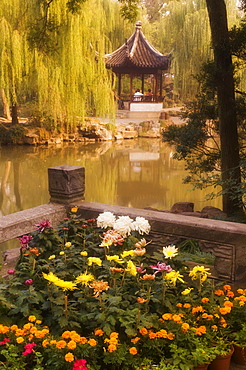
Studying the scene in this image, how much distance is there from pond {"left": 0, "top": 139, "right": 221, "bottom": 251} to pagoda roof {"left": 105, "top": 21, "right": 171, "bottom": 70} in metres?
5.88

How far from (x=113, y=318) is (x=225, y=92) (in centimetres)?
407

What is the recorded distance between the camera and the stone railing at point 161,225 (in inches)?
118

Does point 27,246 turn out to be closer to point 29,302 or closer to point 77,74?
point 29,302

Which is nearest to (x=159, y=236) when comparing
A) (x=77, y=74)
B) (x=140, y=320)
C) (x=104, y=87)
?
(x=140, y=320)

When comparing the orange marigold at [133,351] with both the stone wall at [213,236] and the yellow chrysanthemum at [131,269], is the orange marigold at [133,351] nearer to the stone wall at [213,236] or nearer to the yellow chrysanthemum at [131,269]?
the yellow chrysanthemum at [131,269]

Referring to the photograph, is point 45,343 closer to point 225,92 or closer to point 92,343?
point 92,343

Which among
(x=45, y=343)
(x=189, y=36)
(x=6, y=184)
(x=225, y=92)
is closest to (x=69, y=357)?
(x=45, y=343)

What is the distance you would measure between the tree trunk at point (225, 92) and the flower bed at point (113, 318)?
119 inches

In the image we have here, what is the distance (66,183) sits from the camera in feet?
11.6

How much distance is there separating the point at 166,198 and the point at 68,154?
551cm

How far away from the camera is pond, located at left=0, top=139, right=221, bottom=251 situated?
9.03 metres

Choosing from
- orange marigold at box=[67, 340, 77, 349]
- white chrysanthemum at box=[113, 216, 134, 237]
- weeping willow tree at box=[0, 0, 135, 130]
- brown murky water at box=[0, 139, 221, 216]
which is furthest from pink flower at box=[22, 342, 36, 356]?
weeping willow tree at box=[0, 0, 135, 130]

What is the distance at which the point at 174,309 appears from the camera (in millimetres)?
2270

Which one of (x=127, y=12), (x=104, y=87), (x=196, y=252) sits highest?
(x=127, y=12)
